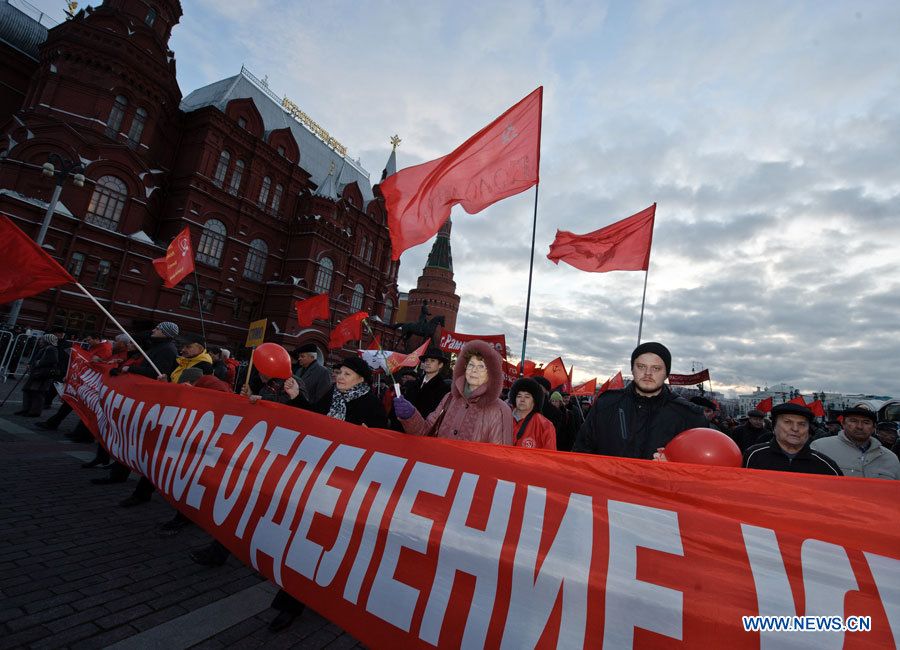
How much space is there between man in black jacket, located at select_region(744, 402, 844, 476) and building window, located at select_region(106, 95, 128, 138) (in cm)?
3261

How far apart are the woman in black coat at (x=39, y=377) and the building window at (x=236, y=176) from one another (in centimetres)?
2536

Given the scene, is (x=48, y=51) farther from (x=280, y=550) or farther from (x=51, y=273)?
(x=280, y=550)

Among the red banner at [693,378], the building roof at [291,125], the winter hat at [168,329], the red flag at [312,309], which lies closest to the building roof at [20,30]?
the building roof at [291,125]

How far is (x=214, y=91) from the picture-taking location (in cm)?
3412

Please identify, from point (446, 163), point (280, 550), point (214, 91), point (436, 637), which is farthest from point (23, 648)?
point (214, 91)

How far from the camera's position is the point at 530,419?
4867mm

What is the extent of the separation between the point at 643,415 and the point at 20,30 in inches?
1799

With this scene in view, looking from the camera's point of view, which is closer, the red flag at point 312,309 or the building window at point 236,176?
the red flag at point 312,309

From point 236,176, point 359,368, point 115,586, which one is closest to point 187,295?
point 236,176

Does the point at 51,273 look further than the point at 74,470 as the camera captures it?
No

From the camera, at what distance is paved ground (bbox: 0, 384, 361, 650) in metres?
2.74

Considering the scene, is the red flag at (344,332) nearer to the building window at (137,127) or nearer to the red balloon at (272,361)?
the red balloon at (272,361)

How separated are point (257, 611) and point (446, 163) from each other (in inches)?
211

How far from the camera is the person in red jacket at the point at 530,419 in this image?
4.69m
